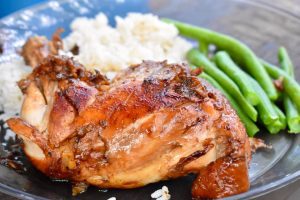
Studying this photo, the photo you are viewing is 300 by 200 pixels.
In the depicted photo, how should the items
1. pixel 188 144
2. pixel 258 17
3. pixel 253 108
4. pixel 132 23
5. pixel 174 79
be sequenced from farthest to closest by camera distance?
pixel 258 17, pixel 132 23, pixel 253 108, pixel 174 79, pixel 188 144

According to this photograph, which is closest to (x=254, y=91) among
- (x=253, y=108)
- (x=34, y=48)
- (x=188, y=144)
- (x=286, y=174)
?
(x=253, y=108)

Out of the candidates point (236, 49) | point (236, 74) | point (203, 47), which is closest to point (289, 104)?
point (236, 74)

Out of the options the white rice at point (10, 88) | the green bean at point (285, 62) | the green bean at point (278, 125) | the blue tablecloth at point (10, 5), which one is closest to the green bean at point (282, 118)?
the green bean at point (278, 125)

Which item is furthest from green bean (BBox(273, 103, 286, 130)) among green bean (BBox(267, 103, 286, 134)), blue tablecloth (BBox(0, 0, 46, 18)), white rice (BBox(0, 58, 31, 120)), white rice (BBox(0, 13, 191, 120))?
blue tablecloth (BBox(0, 0, 46, 18))

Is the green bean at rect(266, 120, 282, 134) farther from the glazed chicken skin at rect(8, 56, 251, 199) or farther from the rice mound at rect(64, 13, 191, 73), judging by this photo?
the rice mound at rect(64, 13, 191, 73)

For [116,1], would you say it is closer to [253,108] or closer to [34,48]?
[34,48]

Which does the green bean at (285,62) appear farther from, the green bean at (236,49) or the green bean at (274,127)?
the green bean at (274,127)
